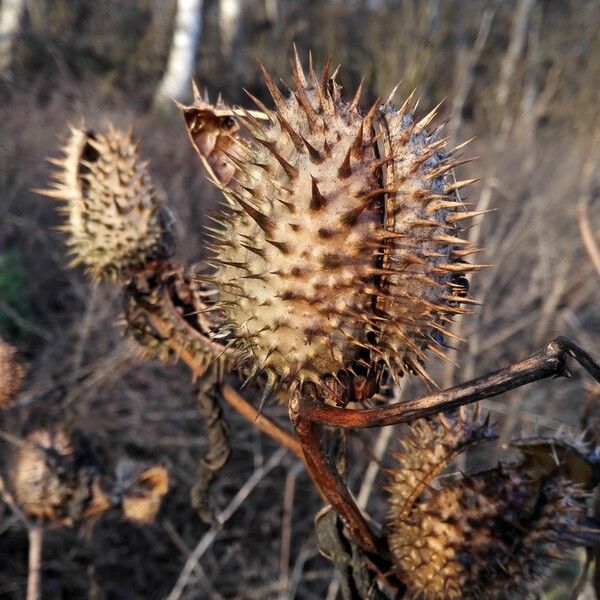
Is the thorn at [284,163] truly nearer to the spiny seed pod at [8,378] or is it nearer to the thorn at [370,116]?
the thorn at [370,116]

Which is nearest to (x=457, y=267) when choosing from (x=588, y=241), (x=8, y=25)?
(x=588, y=241)

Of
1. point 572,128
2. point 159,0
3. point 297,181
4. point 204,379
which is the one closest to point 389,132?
point 297,181

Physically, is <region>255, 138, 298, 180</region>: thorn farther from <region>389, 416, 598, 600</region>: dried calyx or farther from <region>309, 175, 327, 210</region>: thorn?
<region>389, 416, 598, 600</region>: dried calyx

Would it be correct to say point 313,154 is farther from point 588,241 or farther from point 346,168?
point 588,241

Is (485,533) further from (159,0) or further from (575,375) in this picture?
(159,0)

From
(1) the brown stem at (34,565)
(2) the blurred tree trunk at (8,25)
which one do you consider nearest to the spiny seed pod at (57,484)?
(1) the brown stem at (34,565)

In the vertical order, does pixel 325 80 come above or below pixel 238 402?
above
